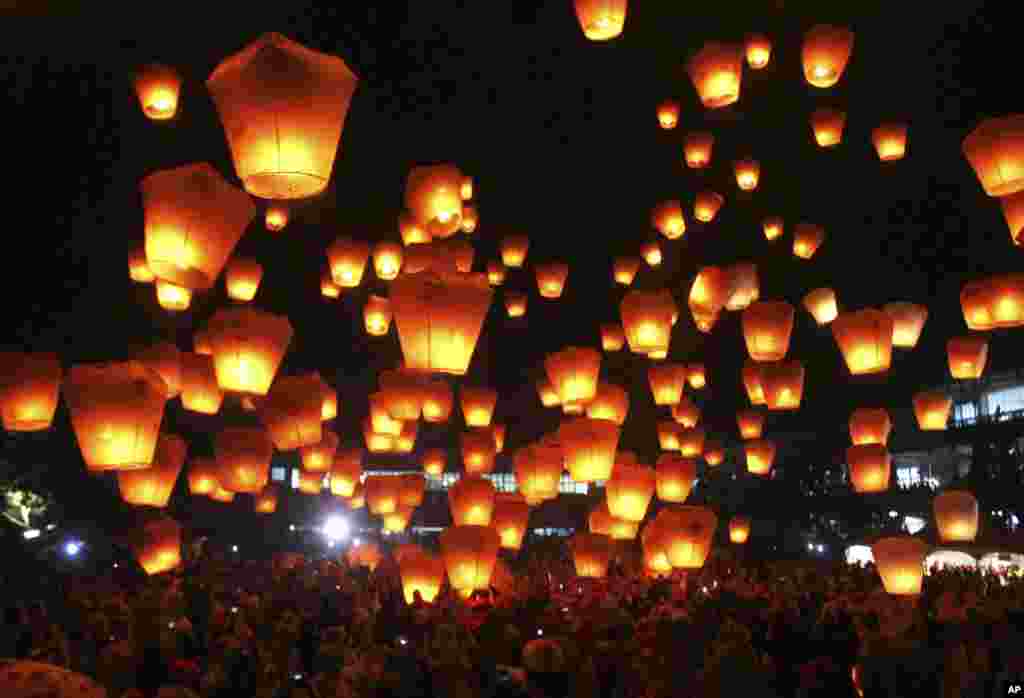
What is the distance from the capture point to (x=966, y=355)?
38.2 ft

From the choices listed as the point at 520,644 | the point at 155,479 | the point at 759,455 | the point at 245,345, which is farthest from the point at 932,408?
the point at 155,479

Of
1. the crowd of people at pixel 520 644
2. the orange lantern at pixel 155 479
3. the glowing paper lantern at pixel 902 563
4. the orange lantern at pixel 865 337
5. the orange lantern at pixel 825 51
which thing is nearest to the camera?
the crowd of people at pixel 520 644

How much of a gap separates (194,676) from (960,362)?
9959 mm

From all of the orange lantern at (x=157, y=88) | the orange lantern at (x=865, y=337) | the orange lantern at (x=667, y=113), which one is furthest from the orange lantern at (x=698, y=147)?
the orange lantern at (x=157, y=88)

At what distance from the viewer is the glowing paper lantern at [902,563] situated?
33.9ft

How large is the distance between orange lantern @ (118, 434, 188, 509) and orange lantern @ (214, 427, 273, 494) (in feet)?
1.57

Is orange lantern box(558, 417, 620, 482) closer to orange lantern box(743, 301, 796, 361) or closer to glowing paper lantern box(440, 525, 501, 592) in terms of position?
glowing paper lantern box(440, 525, 501, 592)

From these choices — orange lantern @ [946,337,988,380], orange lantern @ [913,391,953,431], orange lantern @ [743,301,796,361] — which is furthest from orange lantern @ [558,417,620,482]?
orange lantern @ [913,391,953,431]

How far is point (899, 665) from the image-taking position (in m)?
5.54

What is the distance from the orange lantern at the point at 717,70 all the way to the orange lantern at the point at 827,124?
1.98 m

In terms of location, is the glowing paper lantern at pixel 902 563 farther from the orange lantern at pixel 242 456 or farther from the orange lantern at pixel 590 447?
the orange lantern at pixel 242 456

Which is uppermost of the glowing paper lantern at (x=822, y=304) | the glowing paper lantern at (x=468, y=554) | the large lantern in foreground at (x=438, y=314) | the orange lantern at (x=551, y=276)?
the orange lantern at (x=551, y=276)

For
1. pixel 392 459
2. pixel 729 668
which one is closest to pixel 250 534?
pixel 392 459

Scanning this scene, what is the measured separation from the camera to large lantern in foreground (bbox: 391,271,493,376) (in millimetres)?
6492
